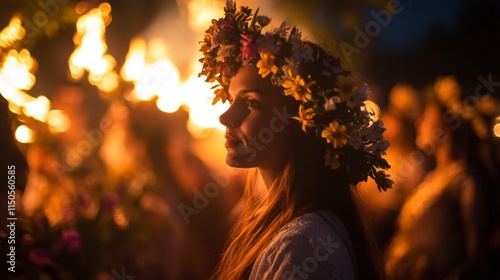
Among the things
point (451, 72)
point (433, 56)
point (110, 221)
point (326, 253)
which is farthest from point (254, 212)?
point (433, 56)

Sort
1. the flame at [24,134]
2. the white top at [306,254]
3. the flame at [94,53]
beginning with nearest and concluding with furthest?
the white top at [306,254] → the flame at [24,134] → the flame at [94,53]

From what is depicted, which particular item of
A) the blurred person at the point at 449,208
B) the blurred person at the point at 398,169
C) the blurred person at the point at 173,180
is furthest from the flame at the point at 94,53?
the blurred person at the point at 449,208

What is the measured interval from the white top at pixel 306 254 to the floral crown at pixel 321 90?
310 mm

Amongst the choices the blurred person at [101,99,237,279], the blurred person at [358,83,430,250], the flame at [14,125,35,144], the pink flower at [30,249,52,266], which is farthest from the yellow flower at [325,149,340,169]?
the flame at [14,125,35,144]

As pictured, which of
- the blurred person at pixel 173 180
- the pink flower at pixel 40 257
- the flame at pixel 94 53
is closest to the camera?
the pink flower at pixel 40 257

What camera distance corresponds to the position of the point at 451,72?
17.9ft

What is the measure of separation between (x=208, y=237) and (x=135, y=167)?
85 cm

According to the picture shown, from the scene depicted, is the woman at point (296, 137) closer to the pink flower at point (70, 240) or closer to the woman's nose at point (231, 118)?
the woman's nose at point (231, 118)

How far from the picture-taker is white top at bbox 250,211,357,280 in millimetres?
1794

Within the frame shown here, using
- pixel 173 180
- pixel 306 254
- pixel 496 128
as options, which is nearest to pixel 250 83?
pixel 306 254

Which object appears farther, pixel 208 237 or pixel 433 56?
pixel 433 56

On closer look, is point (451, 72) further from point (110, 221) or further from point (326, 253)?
point (326, 253)

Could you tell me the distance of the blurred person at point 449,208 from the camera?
398cm

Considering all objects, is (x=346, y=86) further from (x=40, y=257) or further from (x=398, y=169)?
(x=398, y=169)
